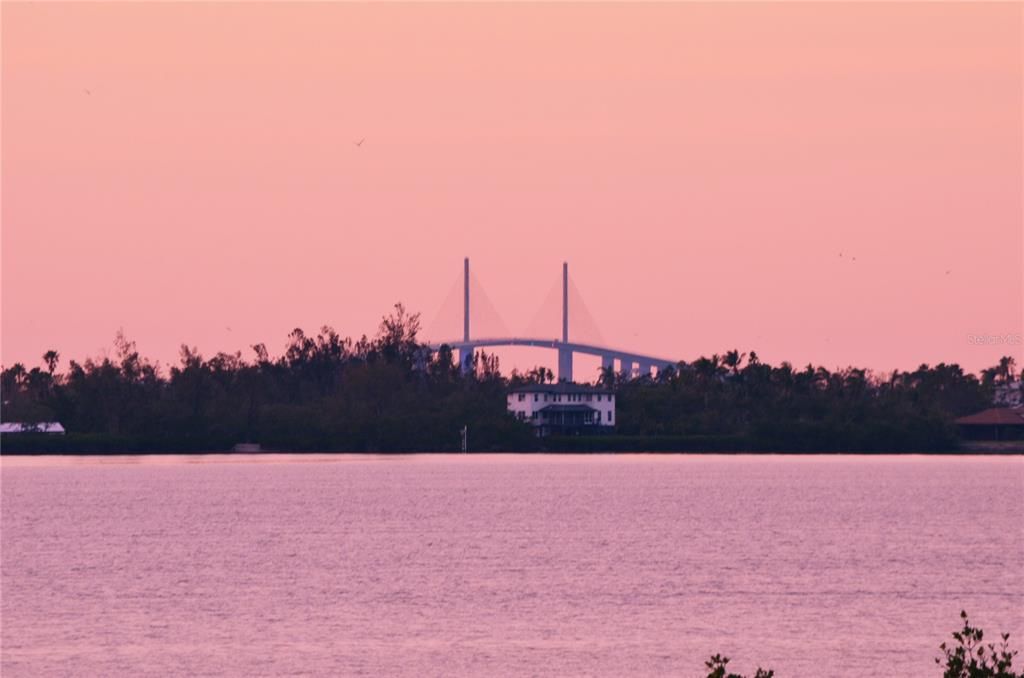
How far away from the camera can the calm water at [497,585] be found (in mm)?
47938

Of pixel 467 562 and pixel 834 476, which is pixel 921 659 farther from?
pixel 834 476

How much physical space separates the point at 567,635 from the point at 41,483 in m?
130

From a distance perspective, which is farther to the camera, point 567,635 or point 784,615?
point 784,615

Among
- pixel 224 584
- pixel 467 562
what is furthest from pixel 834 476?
pixel 224 584

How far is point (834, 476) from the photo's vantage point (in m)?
186

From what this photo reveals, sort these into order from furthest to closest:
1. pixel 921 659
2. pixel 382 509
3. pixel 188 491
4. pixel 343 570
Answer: pixel 188 491
pixel 382 509
pixel 343 570
pixel 921 659

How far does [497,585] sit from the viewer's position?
214ft

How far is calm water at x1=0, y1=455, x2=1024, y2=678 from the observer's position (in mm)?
47938

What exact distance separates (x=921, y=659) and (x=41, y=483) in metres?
138

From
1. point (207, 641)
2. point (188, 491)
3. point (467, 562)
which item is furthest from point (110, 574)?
point (188, 491)

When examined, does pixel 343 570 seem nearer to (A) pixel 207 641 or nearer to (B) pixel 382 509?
(A) pixel 207 641

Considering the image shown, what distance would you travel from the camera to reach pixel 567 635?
5169cm

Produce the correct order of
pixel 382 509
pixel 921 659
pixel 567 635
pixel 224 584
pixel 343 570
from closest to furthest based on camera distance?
1. pixel 921 659
2. pixel 567 635
3. pixel 224 584
4. pixel 343 570
5. pixel 382 509

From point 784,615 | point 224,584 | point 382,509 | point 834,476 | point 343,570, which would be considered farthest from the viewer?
point 834,476
